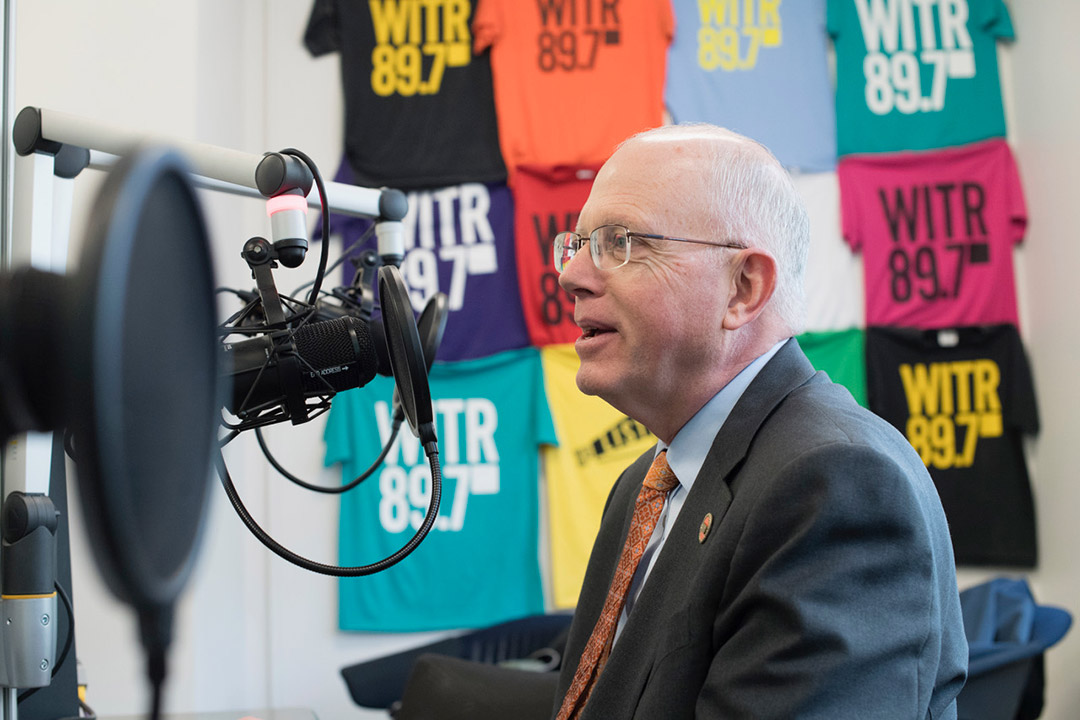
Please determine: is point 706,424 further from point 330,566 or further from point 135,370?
point 135,370

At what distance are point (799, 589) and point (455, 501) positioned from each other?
8.87ft

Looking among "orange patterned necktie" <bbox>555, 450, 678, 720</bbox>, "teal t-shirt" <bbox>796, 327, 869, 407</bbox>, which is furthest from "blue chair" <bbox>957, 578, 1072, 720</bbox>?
"orange patterned necktie" <bbox>555, 450, 678, 720</bbox>

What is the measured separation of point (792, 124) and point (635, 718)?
3065mm

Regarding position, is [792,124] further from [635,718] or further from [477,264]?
[635,718]

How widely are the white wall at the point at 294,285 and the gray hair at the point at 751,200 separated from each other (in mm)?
2066

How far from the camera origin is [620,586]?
1.25 metres

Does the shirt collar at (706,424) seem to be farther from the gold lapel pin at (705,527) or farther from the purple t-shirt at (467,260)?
the purple t-shirt at (467,260)

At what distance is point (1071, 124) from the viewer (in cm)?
339

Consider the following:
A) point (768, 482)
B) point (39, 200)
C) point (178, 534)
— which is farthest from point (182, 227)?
point (39, 200)

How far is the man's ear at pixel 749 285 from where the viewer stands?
126 cm

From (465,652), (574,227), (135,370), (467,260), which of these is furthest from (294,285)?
(135,370)

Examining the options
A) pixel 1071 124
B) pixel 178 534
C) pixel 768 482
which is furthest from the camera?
pixel 1071 124

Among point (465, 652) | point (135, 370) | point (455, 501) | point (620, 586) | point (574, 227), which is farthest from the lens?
point (574, 227)

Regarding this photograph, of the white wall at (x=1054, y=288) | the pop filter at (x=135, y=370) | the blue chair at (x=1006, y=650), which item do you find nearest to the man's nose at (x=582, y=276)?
the pop filter at (x=135, y=370)
